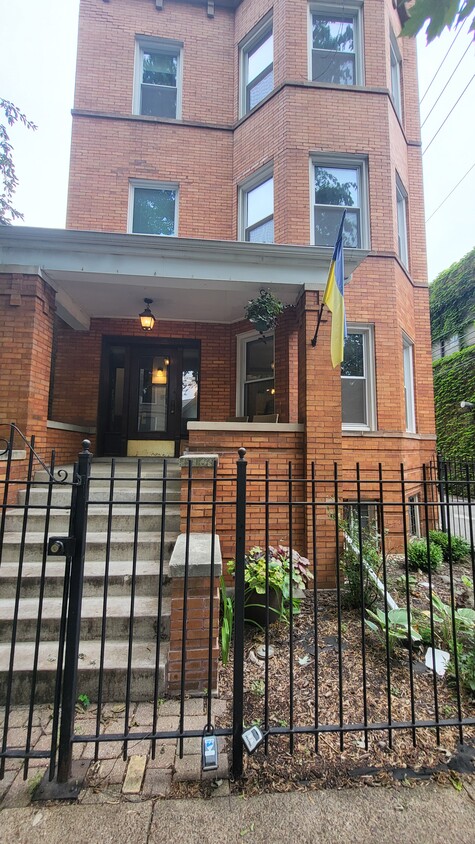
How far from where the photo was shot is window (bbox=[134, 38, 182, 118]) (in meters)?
8.18

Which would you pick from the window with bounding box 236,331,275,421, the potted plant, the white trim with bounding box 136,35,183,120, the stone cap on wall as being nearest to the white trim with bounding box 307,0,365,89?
the white trim with bounding box 136,35,183,120

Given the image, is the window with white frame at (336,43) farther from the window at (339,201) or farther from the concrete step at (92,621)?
the concrete step at (92,621)

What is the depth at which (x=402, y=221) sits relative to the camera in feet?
27.0

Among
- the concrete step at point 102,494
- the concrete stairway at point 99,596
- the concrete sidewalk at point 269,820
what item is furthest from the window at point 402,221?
the concrete sidewalk at point 269,820

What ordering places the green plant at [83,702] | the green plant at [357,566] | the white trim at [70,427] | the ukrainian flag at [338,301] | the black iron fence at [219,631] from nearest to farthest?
the black iron fence at [219,631], the green plant at [83,702], the green plant at [357,566], the ukrainian flag at [338,301], the white trim at [70,427]

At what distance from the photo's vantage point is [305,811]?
1897mm

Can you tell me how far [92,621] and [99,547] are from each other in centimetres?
93

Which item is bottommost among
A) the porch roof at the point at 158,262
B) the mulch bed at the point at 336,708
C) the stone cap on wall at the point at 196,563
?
the mulch bed at the point at 336,708

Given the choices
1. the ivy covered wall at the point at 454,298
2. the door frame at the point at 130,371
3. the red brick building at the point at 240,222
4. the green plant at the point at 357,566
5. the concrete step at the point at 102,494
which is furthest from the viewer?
the ivy covered wall at the point at 454,298

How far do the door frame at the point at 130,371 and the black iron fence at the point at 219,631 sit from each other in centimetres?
244

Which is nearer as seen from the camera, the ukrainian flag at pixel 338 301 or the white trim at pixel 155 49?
the ukrainian flag at pixel 338 301

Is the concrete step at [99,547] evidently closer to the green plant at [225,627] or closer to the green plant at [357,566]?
the green plant at [225,627]

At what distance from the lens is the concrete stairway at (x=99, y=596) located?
106 inches

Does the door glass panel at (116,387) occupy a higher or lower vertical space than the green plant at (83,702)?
higher
